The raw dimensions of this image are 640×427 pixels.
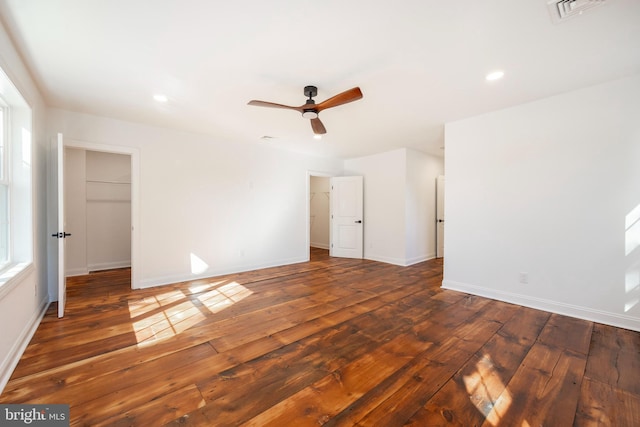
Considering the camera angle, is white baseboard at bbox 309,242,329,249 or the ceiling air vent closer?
the ceiling air vent

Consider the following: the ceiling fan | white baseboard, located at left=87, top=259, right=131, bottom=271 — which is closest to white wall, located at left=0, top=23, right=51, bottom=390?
the ceiling fan

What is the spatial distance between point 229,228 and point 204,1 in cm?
364

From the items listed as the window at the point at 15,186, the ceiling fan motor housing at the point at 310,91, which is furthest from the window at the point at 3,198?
the ceiling fan motor housing at the point at 310,91

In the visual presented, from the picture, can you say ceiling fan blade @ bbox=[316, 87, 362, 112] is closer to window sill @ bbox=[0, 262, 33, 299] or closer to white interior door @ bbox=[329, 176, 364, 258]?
window sill @ bbox=[0, 262, 33, 299]

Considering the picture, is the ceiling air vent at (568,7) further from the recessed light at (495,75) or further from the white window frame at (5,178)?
the white window frame at (5,178)

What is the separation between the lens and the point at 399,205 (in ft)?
17.9

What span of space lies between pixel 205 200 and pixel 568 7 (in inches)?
185

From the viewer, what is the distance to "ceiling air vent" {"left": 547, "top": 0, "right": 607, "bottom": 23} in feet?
5.32

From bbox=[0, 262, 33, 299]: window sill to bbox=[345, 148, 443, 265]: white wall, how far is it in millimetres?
5327

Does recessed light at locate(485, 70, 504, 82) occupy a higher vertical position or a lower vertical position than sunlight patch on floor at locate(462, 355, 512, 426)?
higher

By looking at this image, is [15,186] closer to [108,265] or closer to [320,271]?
[108,265]

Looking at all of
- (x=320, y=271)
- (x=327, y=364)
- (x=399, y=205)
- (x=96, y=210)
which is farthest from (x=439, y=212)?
(x=96, y=210)

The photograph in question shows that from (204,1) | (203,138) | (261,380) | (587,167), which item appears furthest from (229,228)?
(587,167)

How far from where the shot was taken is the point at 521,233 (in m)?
3.23
